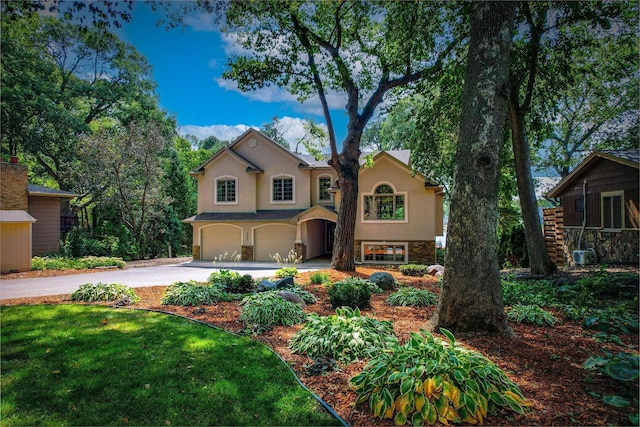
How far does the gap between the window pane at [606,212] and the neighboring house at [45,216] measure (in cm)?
2228

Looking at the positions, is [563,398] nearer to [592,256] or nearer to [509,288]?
[509,288]

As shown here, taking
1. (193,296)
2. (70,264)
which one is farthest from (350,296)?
(70,264)

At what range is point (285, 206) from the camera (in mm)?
19812

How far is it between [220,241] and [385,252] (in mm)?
9842

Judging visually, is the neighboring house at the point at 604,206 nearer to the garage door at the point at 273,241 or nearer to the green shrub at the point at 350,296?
the green shrub at the point at 350,296

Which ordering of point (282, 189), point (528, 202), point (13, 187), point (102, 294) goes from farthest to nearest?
point (282, 189) < point (13, 187) < point (528, 202) < point (102, 294)

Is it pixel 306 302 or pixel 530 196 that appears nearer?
pixel 306 302

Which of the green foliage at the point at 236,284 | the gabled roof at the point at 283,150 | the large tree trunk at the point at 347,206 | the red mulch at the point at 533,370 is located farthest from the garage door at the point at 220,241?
the red mulch at the point at 533,370

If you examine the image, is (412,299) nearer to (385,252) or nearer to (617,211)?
(617,211)

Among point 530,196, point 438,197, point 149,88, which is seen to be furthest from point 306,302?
point 149,88

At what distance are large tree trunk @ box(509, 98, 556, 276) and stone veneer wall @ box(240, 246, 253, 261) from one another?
46.5 ft

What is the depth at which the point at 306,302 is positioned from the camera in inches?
265

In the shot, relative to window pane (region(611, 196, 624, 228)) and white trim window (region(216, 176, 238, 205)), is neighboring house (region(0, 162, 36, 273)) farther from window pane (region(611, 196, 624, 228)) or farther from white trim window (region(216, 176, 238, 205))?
window pane (region(611, 196, 624, 228))

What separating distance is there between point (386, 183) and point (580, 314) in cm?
1199
